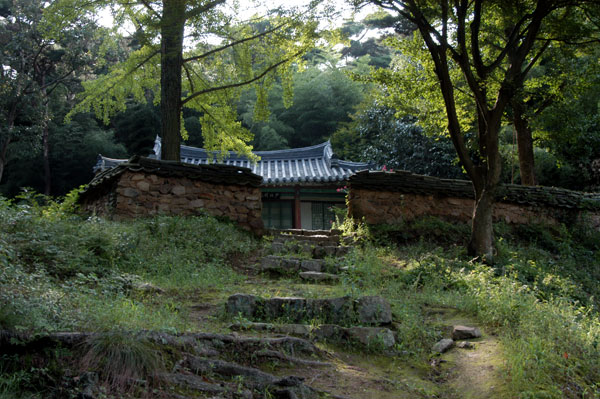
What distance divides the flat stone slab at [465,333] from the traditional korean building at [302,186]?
11.6m

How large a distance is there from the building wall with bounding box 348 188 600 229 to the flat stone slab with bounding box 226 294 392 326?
493 cm

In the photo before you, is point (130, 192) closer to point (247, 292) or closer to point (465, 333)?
point (247, 292)

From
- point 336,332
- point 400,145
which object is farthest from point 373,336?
point 400,145

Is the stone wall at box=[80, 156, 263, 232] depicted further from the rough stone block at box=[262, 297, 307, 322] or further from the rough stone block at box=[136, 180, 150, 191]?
the rough stone block at box=[262, 297, 307, 322]

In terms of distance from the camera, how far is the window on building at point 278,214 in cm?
1784

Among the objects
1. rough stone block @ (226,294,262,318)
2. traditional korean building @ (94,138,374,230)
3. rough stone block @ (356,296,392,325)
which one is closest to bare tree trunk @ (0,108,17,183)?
traditional korean building @ (94,138,374,230)

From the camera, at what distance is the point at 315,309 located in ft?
17.7

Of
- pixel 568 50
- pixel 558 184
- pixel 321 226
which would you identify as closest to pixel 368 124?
pixel 321 226

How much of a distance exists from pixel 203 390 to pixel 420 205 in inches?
315

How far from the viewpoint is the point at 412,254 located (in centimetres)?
932

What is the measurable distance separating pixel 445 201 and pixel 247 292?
19.9 ft

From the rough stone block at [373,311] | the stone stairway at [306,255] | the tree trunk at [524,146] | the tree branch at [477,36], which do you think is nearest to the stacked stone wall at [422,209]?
the stone stairway at [306,255]

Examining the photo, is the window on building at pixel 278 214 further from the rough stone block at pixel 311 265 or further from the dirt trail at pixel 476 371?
the dirt trail at pixel 476 371

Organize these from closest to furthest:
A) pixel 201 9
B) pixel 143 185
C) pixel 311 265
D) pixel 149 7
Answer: pixel 311 265 < pixel 143 185 < pixel 201 9 < pixel 149 7
